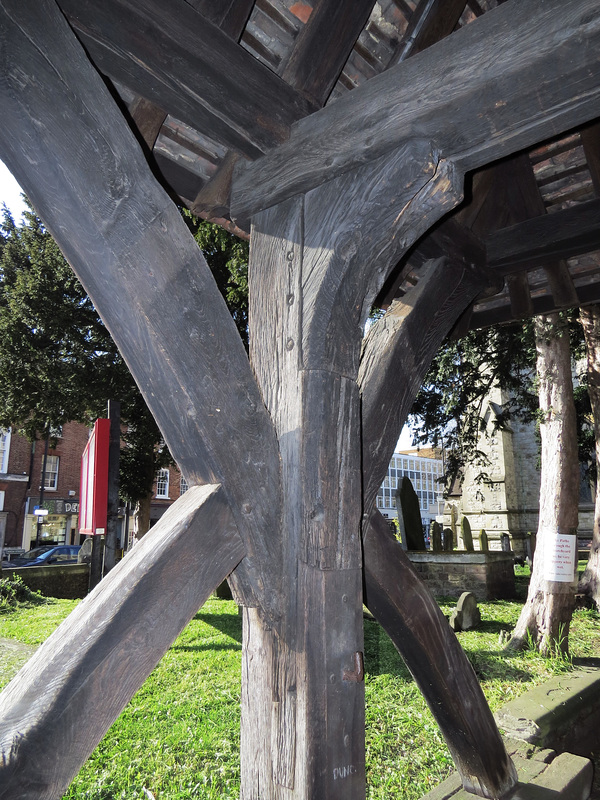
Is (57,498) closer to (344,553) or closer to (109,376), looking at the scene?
(109,376)

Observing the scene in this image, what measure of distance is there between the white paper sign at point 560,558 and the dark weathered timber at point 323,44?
19.3 ft

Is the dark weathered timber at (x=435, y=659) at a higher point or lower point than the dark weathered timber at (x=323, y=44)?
lower

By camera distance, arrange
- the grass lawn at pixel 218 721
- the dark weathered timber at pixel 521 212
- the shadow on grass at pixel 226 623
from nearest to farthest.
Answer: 1. the grass lawn at pixel 218 721
2. the dark weathered timber at pixel 521 212
3. the shadow on grass at pixel 226 623

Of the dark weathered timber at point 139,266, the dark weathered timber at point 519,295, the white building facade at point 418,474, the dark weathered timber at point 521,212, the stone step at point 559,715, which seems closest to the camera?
the dark weathered timber at point 139,266

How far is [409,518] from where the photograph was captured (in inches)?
432

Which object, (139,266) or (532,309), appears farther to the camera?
(532,309)

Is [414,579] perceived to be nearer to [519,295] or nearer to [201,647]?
[519,295]

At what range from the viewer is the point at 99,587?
164 cm

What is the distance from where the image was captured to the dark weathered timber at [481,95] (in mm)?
1604

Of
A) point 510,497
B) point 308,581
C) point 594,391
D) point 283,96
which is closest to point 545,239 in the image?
point 283,96

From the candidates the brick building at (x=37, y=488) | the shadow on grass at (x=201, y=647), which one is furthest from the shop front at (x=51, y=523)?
the shadow on grass at (x=201, y=647)

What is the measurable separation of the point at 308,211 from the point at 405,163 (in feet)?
1.32

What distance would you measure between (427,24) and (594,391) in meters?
7.52

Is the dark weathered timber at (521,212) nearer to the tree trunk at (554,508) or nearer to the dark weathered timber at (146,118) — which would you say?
the dark weathered timber at (146,118)
